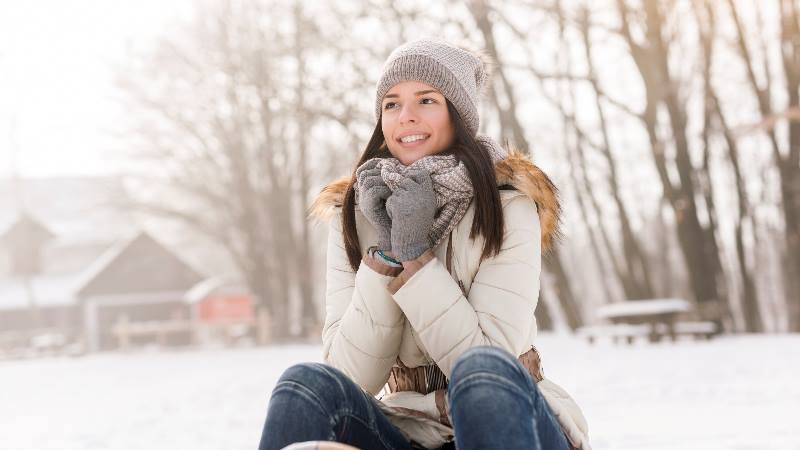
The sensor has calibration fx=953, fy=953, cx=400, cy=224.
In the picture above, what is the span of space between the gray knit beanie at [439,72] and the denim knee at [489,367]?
107 centimetres

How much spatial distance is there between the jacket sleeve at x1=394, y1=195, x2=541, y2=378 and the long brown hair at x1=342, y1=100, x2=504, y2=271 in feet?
0.18

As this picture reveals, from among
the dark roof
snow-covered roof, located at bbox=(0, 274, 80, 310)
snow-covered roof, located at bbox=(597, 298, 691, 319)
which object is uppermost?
snow-covered roof, located at bbox=(597, 298, 691, 319)

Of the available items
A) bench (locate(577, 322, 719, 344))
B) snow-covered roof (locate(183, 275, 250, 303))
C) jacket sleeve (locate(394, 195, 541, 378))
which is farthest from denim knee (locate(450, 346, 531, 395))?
snow-covered roof (locate(183, 275, 250, 303))

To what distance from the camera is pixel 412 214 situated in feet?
9.19

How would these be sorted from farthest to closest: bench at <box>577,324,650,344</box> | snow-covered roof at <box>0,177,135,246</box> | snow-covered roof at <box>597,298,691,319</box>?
snow-covered roof at <box>0,177,135,246</box>, bench at <box>577,324,650,344</box>, snow-covered roof at <box>597,298,691,319</box>

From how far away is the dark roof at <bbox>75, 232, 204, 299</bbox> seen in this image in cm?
4191

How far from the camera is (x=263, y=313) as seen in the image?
2903 centimetres

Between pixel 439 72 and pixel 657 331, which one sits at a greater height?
pixel 439 72

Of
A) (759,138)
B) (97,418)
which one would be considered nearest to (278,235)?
(759,138)

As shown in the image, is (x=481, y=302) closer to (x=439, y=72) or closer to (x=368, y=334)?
(x=368, y=334)

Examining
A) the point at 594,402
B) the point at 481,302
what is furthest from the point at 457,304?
the point at 594,402

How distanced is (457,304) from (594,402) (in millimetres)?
6060

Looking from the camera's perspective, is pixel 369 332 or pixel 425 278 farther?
pixel 369 332

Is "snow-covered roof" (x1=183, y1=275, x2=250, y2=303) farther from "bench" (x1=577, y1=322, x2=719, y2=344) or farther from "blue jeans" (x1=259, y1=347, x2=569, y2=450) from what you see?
"blue jeans" (x1=259, y1=347, x2=569, y2=450)
